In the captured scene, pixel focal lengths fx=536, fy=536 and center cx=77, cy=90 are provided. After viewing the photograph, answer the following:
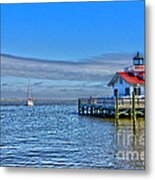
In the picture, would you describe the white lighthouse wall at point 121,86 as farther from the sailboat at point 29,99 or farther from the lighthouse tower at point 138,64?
the sailboat at point 29,99

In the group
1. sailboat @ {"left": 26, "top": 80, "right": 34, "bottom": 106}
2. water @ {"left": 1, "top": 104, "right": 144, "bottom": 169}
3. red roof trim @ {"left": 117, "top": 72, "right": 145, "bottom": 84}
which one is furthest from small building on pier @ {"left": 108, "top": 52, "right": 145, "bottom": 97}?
sailboat @ {"left": 26, "top": 80, "right": 34, "bottom": 106}

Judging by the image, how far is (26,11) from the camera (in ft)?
11.1

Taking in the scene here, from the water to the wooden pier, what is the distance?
4cm

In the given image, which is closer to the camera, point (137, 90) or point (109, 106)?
point (137, 90)

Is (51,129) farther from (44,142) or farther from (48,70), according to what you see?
(48,70)

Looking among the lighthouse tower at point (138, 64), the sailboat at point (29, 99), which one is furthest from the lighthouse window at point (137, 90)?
the sailboat at point (29, 99)

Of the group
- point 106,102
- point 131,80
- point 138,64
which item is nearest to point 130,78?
point 131,80

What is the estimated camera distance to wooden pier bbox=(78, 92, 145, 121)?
3307 millimetres

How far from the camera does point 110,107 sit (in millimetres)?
3379

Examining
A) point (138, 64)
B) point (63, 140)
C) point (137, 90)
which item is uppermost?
point (138, 64)

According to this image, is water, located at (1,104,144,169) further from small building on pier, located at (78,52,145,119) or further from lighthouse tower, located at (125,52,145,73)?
lighthouse tower, located at (125,52,145,73)

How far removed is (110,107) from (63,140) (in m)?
0.36

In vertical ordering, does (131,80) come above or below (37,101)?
above

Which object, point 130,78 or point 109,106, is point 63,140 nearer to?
point 109,106
